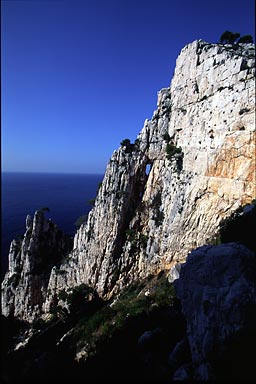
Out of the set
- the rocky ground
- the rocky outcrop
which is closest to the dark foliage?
the rocky ground

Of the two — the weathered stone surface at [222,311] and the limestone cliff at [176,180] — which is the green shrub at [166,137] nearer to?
the limestone cliff at [176,180]

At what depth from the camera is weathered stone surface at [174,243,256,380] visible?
12067 mm

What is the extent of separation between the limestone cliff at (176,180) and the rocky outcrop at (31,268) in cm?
74

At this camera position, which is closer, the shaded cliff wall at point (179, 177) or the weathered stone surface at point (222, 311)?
the weathered stone surface at point (222, 311)

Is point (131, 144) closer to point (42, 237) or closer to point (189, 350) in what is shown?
point (42, 237)

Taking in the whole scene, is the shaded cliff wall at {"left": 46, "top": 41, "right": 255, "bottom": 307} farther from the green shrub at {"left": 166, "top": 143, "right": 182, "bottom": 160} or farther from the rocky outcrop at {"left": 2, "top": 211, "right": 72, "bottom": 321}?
the rocky outcrop at {"left": 2, "top": 211, "right": 72, "bottom": 321}

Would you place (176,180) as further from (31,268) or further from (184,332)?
(31,268)

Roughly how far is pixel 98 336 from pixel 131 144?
2898 centimetres

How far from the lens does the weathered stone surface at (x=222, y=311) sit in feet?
39.6

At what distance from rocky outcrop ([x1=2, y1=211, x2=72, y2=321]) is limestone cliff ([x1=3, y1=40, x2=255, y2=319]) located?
743mm

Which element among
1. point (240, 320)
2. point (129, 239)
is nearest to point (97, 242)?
point (129, 239)

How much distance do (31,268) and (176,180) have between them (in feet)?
115

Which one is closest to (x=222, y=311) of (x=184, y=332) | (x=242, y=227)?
(x=184, y=332)

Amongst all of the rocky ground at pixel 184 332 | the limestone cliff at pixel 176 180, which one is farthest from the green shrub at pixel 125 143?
the rocky ground at pixel 184 332
